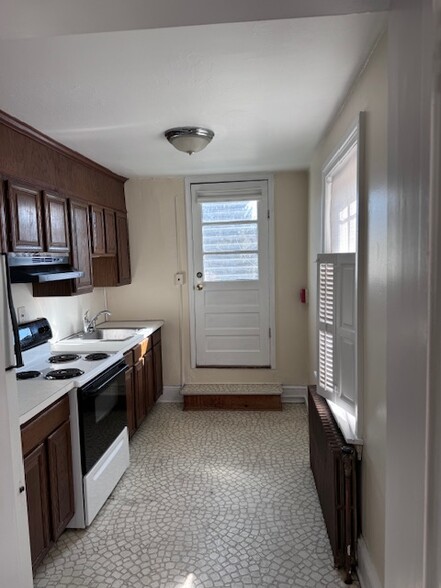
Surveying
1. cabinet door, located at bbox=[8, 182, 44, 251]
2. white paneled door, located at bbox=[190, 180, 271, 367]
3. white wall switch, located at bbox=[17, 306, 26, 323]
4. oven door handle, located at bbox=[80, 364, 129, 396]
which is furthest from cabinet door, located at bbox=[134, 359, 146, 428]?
cabinet door, located at bbox=[8, 182, 44, 251]

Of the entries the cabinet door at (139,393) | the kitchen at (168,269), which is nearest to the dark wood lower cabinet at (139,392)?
the cabinet door at (139,393)

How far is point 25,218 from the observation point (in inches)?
93.7

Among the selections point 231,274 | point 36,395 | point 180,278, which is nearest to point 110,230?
point 180,278

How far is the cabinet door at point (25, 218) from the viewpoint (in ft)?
7.43

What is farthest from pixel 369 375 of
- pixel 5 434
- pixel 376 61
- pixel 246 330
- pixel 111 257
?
pixel 111 257

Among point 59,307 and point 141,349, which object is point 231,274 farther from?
point 59,307

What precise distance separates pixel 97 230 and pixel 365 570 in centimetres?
301

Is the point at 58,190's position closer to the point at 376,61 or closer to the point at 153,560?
the point at 376,61

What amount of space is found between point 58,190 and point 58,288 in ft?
2.35

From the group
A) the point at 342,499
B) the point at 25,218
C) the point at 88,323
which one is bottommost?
the point at 342,499

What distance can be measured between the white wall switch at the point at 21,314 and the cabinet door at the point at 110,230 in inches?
40.4

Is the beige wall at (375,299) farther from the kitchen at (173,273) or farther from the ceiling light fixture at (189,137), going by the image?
the kitchen at (173,273)

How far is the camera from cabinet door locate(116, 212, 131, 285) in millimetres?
3979

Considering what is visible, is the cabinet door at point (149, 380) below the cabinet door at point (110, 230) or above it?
below
